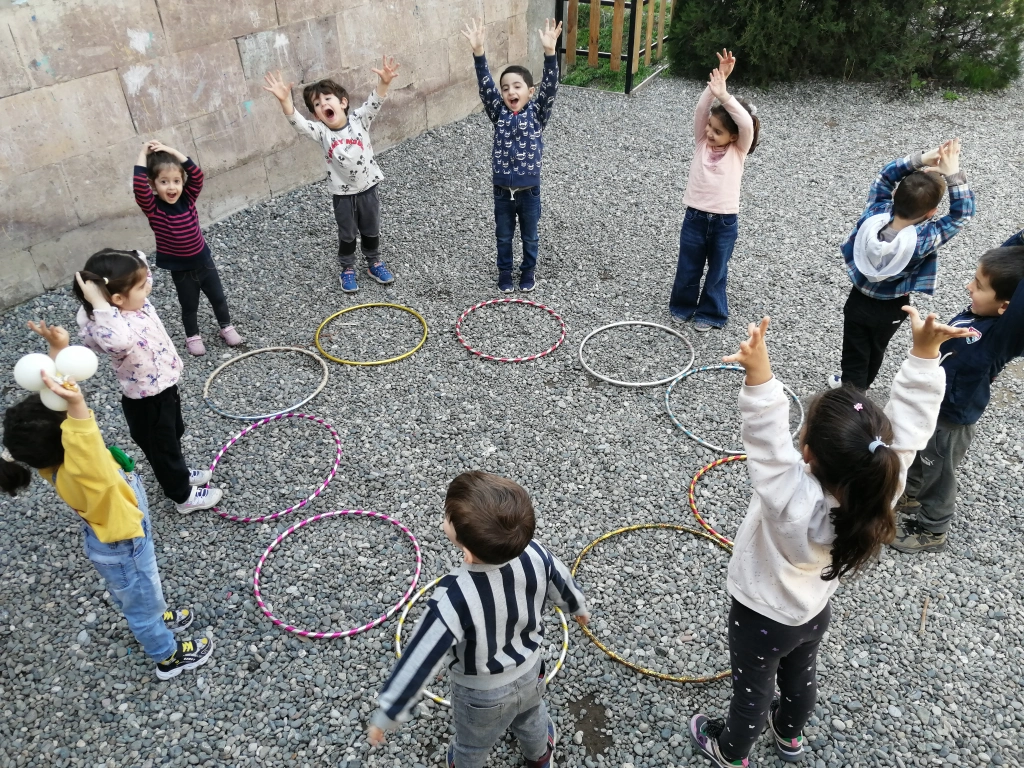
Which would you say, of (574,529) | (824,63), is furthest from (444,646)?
(824,63)

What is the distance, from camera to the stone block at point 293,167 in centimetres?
859

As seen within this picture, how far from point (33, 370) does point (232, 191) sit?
570cm

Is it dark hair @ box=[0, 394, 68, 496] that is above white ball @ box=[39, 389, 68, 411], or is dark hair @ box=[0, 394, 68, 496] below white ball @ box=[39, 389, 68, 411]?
below

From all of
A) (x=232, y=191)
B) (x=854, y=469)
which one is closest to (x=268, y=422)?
(x=232, y=191)

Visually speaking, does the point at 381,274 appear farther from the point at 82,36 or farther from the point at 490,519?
the point at 490,519

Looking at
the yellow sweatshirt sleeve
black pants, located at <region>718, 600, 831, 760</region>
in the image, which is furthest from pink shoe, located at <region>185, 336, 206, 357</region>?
black pants, located at <region>718, 600, 831, 760</region>

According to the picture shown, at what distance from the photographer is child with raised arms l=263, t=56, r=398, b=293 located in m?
6.23

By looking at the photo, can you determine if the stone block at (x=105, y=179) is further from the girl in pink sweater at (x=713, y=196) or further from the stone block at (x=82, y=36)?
the girl in pink sweater at (x=713, y=196)

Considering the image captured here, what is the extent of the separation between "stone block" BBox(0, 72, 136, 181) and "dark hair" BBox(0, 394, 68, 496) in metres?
4.29

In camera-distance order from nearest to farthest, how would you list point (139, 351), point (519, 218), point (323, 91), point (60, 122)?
point (139, 351) → point (323, 91) → point (60, 122) → point (519, 218)

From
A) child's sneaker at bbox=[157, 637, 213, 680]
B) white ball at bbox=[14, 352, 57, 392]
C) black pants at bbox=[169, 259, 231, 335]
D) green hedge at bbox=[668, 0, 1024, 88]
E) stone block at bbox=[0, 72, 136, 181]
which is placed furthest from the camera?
green hedge at bbox=[668, 0, 1024, 88]

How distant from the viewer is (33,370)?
307 centimetres

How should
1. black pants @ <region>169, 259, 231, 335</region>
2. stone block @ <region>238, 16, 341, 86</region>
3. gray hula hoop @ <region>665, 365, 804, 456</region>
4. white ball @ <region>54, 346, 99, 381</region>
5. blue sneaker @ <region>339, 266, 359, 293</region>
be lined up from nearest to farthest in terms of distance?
white ball @ <region>54, 346, 99, 381</region> < gray hula hoop @ <region>665, 365, 804, 456</region> < black pants @ <region>169, 259, 231, 335</region> < blue sneaker @ <region>339, 266, 359, 293</region> < stone block @ <region>238, 16, 341, 86</region>

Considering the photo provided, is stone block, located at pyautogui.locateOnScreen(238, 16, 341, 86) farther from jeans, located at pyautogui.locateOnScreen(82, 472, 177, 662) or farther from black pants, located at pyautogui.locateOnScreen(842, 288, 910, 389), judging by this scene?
black pants, located at pyautogui.locateOnScreen(842, 288, 910, 389)
